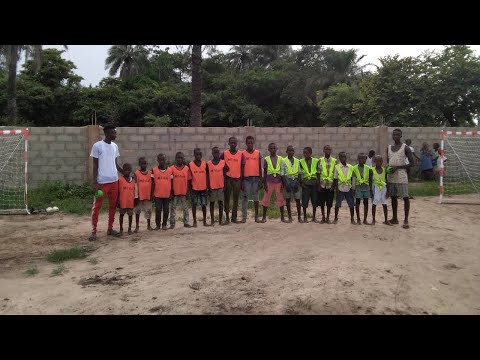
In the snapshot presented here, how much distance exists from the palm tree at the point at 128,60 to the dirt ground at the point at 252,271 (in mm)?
30934

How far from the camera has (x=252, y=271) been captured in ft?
15.6

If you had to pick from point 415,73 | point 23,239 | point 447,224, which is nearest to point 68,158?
point 23,239

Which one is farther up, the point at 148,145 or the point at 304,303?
the point at 148,145

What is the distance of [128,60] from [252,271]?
35015mm

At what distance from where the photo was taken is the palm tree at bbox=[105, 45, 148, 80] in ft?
117

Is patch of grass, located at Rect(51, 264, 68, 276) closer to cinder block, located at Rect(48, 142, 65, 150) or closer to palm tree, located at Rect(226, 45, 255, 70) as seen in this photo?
cinder block, located at Rect(48, 142, 65, 150)

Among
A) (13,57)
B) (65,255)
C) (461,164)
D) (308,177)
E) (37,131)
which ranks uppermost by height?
(13,57)

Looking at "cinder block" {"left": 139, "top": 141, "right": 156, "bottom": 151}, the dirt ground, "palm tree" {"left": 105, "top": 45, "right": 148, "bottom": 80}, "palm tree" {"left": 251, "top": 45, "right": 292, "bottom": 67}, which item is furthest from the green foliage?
the dirt ground

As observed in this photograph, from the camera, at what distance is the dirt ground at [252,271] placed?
3820mm

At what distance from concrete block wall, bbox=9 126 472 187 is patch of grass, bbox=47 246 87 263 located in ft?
18.3

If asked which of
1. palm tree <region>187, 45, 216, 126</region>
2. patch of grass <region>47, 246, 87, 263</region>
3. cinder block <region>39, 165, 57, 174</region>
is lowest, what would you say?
patch of grass <region>47, 246, 87, 263</region>

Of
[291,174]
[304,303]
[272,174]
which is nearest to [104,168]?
[272,174]

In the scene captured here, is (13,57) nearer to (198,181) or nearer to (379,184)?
(198,181)

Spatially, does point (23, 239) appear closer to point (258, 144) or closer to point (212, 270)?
point (212, 270)
